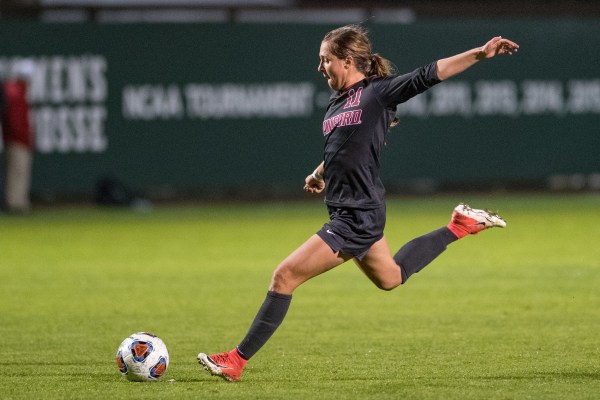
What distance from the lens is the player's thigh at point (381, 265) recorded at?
7484 millimetres

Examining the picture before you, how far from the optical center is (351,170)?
23.7ft

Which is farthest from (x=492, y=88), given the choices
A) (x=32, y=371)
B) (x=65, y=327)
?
(x=32, y=371)

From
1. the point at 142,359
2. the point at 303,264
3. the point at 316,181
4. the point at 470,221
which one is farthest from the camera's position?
the point at 470,221

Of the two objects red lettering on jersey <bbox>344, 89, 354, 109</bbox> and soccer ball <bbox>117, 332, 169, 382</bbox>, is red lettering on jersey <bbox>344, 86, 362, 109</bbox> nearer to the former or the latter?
red lettering on jersey <bbox>344, 89, 354, 109</bbox>

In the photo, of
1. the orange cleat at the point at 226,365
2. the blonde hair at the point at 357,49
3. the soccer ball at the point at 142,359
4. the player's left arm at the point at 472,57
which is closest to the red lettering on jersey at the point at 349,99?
the blonde hair at the point at 357,49

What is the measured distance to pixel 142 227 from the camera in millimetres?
17953

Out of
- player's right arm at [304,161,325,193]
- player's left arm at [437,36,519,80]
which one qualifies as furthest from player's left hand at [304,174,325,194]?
player's left arm at [437,36,519,80]

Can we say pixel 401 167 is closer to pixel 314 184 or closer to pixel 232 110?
pixel 232 110

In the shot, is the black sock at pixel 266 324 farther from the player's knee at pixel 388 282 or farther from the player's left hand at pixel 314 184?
the player's left hand at pixel 314 184

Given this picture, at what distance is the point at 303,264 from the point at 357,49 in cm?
134

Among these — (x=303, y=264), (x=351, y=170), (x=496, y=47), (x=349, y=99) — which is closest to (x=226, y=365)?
(x=303, y=264)

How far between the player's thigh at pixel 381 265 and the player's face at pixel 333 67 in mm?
1001

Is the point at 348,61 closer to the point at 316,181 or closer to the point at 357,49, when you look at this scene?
the point at 357,49

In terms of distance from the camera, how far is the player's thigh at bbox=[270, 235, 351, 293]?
702 cm
